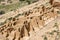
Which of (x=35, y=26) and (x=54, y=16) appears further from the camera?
(x=54, y=16)

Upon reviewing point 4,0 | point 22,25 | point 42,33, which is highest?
point 22,25

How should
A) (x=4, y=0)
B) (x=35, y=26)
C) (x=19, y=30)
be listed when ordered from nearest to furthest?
1. (x=19, y=30)
2. (x=35, y=26)
3. (x=4, y=0)

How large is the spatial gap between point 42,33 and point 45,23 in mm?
2780

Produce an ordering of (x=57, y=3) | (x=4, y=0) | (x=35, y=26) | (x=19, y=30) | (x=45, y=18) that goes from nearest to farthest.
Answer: (x=19, y=30) → (x=35, y=26) → (x=45, y=18) → (x=57, y=3) → (x=4, y=0)

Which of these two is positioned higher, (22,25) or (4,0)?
(22,25)

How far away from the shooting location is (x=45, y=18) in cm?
2280

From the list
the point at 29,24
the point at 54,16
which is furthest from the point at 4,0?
the point at 29,24

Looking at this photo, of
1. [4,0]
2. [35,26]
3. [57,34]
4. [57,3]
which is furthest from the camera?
[4,0]

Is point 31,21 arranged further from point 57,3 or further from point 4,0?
point 4,0

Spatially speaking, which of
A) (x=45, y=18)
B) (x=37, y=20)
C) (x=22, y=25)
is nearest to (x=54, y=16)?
(x=45, y=18)

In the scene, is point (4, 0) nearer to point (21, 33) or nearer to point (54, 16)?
point (54, 16)

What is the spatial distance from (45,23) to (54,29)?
203cm

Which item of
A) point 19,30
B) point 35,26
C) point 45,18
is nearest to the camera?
point 19,30

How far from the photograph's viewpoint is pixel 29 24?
19.6 m
